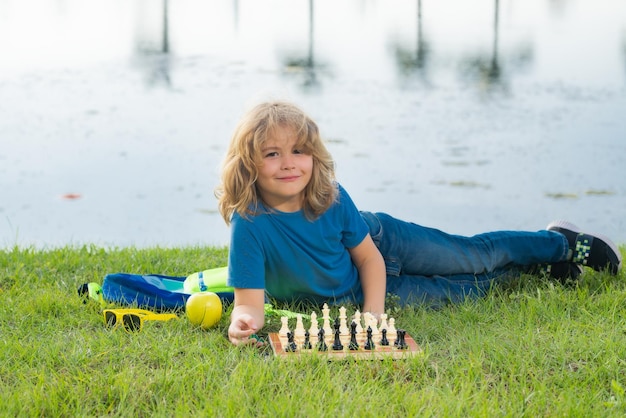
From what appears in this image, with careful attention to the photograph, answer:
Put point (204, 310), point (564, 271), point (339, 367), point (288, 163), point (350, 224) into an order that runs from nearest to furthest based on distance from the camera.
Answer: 1. point (339, 367)
2. point (288, 163)
3. point (204, 310)
4. point (350, 224)
5. point (564, 271)

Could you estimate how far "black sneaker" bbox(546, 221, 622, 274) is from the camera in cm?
448

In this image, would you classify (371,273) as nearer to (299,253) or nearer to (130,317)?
(299,253)

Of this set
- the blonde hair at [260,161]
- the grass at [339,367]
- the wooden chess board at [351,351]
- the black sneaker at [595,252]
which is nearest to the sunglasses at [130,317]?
the grass at [339,367]

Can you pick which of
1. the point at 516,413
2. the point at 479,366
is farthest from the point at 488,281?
the point at 516,413

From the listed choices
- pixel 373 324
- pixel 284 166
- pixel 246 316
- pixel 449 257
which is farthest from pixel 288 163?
pixel 449 257

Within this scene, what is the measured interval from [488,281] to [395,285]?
1.72ft

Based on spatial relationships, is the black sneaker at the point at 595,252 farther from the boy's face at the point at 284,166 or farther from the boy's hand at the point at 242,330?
the boy's hand at the point at 242,330

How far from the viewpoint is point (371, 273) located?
3.98m

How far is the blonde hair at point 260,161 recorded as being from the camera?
366 centimetres

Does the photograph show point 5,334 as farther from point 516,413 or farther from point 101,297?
point 516,413

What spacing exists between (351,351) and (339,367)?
0.13 m

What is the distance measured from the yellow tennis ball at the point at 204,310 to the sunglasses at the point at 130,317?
13 cm

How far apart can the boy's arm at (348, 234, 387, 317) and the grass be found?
131 millimetres

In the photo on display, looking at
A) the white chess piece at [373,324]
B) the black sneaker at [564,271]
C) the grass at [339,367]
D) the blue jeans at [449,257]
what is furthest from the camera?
the black sneaker at [564,271]
